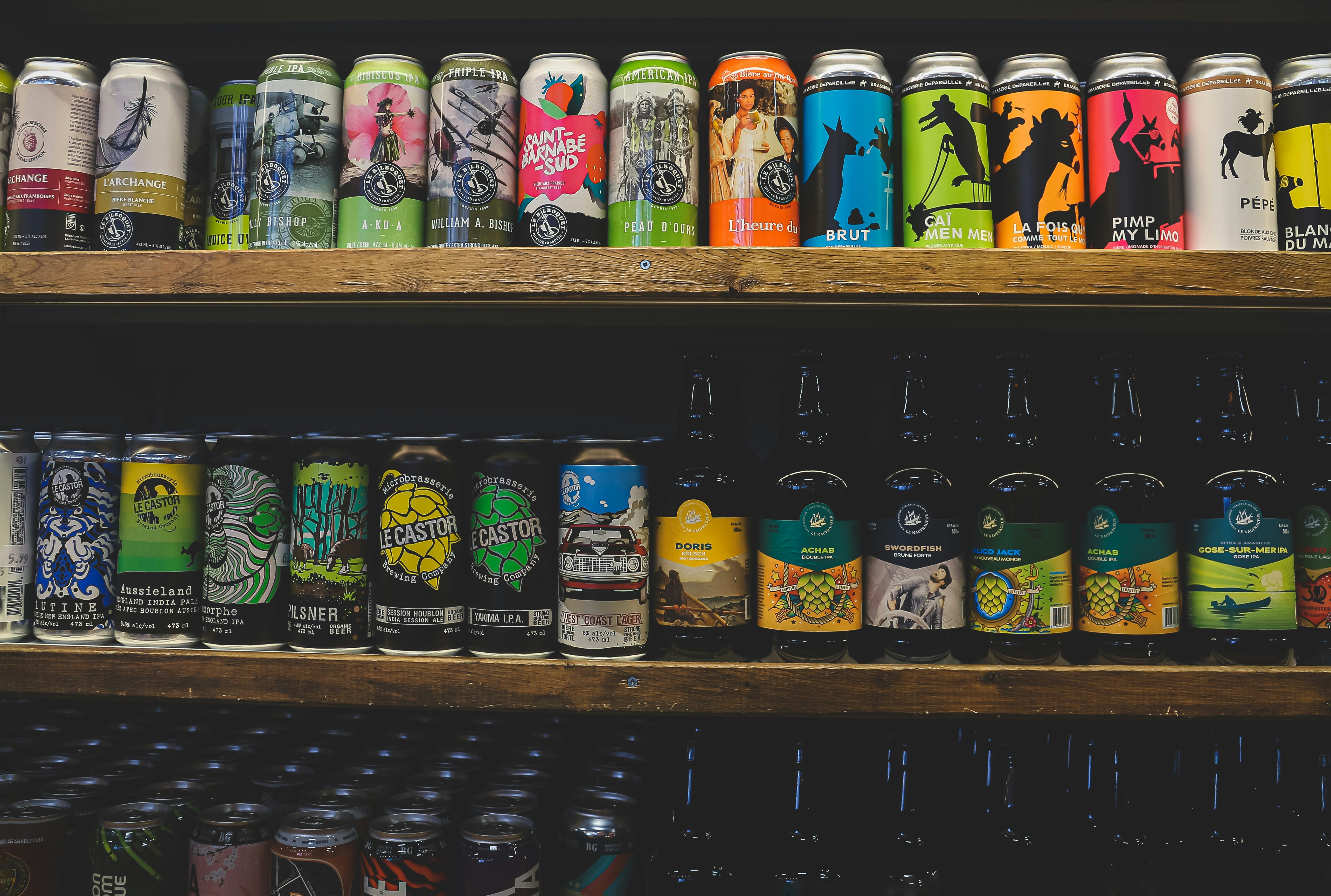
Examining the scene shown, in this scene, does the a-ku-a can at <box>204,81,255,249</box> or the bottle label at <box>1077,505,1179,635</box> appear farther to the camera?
the a-ku-a can at <box>204,81,255,249</box>

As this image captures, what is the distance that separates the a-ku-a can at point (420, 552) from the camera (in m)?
1.03

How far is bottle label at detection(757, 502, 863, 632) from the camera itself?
1003mm

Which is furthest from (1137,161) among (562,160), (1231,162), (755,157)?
(562,160)

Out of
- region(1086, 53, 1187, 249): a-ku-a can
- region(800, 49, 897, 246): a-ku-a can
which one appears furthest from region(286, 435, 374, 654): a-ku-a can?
region(1086, 53, 1187, 249): a-ku-a can

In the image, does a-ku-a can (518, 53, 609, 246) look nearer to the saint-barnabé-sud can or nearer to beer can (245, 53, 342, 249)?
the saint-barnabé-sud can

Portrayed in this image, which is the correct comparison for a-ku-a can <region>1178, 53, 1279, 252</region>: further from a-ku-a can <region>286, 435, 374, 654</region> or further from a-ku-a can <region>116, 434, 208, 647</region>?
a-ku-a can <region>116, 434, 208, 647</region>

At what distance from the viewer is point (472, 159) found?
1.07 m

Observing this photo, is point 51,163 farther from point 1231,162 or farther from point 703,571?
point 1231,162

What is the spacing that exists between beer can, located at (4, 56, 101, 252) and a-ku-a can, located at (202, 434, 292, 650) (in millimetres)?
362

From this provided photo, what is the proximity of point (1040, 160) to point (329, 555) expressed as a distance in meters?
1.04

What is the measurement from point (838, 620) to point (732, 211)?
0.53m

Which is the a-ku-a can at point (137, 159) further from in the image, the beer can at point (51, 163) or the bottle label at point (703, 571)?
the bottle label at point (703, 571)

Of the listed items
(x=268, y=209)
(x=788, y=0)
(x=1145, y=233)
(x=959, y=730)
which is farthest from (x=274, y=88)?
(x=959, y=730)

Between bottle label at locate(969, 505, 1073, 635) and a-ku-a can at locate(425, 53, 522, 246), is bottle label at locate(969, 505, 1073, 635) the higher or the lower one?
the lower one
